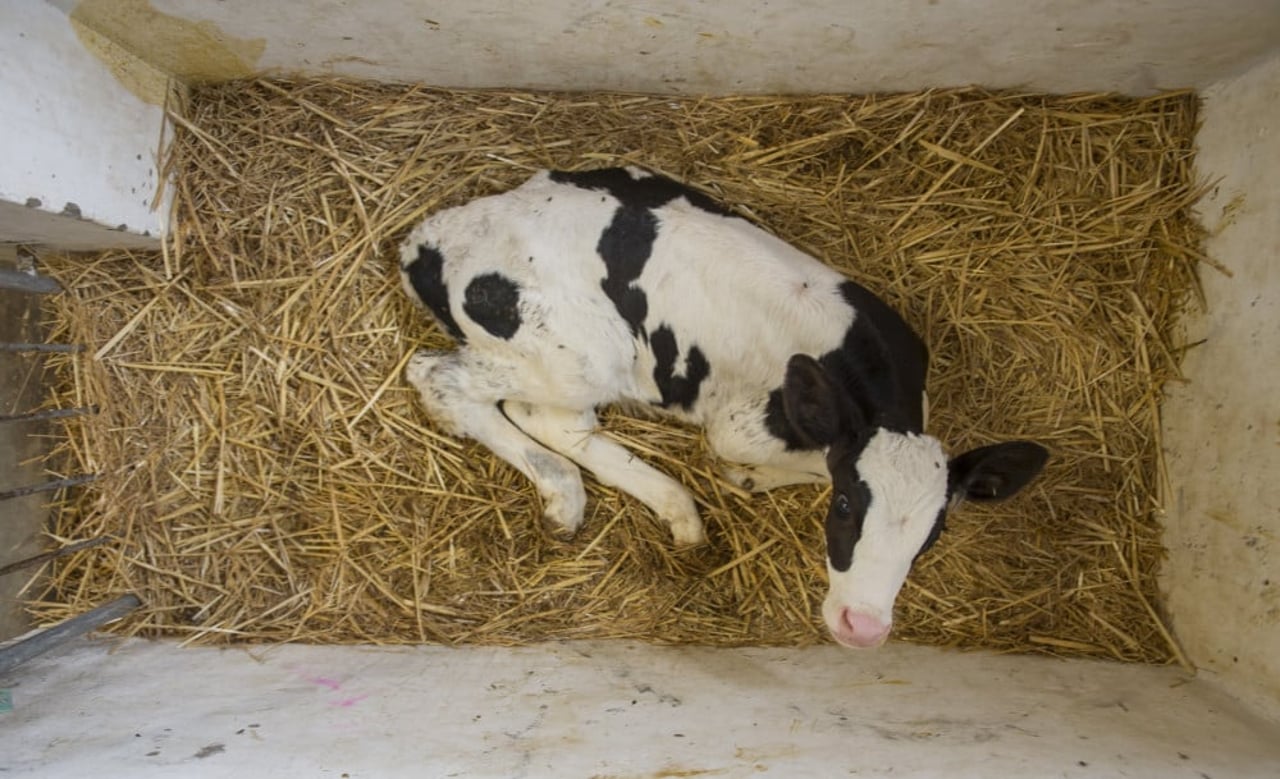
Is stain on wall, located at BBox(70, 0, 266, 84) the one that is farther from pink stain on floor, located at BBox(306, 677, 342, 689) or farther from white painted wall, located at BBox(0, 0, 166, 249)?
pink stain on floor, located at BBox(306, 677, 342, 689)

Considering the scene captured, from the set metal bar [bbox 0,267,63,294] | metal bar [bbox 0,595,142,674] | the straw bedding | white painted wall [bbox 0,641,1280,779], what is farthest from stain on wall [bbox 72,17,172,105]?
white painted wall [bbox 0,641,1280,779]

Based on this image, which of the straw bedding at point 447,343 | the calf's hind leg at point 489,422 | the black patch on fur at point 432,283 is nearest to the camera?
the black patch on fur at point 432,283

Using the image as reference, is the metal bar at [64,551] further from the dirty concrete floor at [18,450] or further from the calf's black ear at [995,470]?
the calf's black ear at [995,470]

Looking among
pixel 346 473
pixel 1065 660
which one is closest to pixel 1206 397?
pixel 1065 660

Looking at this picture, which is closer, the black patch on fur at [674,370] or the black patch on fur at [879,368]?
the black patch on fur at [879,368]

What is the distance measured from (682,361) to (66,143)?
89.3 inches

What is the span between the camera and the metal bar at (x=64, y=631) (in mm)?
2801

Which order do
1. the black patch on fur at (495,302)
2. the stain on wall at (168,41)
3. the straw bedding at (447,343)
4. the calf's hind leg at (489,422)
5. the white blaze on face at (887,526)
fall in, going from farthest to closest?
the straw bedding at (447,343) → the calf's hind leg at (489,422) → the black patch on fur at (495,302) → the stain on wall at (168,41) → the white blaze on face at (887,526)

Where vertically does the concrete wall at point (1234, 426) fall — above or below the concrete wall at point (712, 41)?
below

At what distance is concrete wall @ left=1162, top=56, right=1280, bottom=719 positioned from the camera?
304 cm

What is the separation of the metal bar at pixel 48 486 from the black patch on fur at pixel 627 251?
217 cm

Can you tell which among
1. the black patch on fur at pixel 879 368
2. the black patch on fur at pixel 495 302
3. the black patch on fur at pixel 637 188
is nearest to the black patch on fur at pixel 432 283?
the black patch on fur at pixel 495 302

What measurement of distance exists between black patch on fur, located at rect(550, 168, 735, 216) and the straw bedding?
0.22 meters

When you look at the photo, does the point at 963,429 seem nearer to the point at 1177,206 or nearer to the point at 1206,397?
the point at 1206,397
